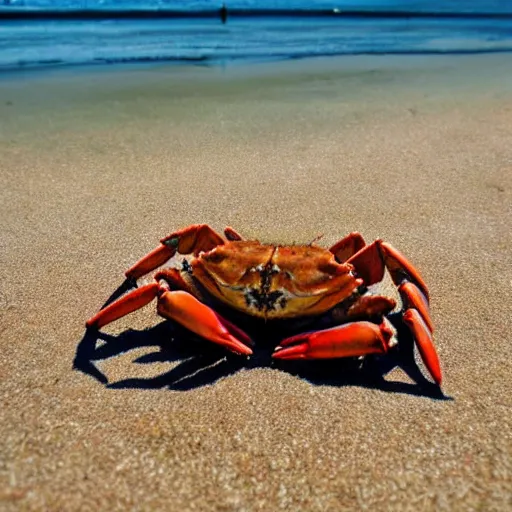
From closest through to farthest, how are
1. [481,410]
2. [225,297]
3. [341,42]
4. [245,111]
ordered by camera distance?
[481,410], [225,297], [245,111], [341,42]

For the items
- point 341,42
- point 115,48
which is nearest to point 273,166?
point 115,48

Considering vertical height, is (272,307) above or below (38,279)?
above

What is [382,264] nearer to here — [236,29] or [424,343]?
[424,343]

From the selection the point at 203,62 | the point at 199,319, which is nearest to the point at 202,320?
the point at 199,319

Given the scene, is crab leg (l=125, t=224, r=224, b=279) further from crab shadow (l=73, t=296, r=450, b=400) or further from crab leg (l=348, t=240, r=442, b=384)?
crab leg (l=348, t=240, r=442, b=384)

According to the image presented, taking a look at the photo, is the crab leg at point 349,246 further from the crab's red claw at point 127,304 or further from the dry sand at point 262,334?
the crab's red claw at point 127,304

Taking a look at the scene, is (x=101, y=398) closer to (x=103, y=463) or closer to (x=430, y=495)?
(x=103, y=463)

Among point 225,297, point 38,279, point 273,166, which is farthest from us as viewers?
point 273,166
